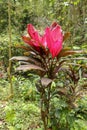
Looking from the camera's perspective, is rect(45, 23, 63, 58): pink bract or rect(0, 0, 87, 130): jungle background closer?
rect(45, 23, 63, 58): pink bract

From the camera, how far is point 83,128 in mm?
2398

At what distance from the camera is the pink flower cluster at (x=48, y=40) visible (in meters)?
1.89

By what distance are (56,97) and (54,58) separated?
526 millimetres

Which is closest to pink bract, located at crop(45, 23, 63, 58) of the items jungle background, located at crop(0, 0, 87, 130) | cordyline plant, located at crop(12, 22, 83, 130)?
cordyline plant, located at crop(12, 22, 83, 130)

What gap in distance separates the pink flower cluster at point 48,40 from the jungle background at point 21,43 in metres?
0.15

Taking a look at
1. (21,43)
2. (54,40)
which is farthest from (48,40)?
(21,43)

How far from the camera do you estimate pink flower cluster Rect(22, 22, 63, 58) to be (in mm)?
1891

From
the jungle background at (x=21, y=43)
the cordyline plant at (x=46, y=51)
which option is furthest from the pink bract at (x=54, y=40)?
the jungle background at (x=21, y=43)

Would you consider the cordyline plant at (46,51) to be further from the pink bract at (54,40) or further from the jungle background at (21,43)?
the jungle background at (21,43)

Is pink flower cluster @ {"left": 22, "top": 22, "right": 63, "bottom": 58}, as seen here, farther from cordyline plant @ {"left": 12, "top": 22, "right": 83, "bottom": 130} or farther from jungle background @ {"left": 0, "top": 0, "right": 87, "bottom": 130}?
jungle background @ {"left": 0, "top": 0, "right": 87, "bottom": 130}

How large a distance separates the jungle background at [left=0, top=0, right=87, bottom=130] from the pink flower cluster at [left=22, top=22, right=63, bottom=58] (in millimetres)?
148

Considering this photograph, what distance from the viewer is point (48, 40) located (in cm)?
189

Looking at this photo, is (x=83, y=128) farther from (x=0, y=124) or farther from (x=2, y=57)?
(x=2, y=57)

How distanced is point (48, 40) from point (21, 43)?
3507mm
